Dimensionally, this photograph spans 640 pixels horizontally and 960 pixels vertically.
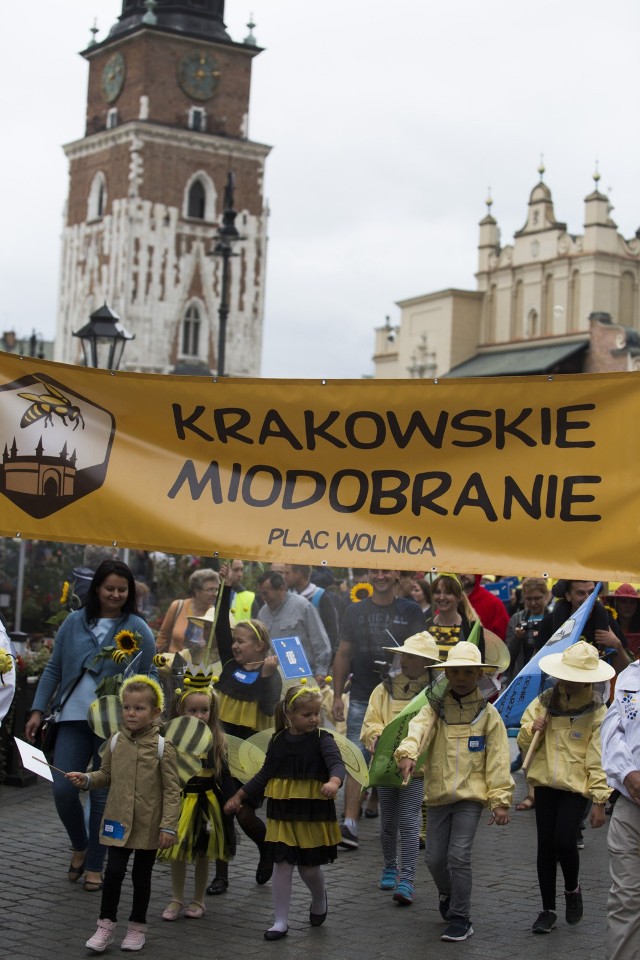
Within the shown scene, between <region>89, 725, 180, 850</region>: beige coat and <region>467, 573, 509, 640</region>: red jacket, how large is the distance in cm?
467

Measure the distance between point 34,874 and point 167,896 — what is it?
75 cm

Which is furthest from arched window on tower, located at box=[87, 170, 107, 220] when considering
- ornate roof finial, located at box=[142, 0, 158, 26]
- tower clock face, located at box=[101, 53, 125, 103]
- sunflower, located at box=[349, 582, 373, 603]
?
sunflower, located at box=[349, 582, 373, 603]

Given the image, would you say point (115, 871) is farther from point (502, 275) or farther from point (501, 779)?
point (502, 275)

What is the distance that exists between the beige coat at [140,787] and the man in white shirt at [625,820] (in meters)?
1.93

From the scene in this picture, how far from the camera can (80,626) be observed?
8.04m

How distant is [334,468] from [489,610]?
5307 millimetres

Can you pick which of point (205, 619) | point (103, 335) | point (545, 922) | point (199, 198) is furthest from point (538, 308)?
point (545, 922)

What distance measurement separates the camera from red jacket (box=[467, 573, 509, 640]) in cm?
1138

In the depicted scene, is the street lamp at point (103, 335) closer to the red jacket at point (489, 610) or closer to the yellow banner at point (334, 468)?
the red jacket at point (489, 610)

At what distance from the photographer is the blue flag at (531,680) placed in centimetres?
809

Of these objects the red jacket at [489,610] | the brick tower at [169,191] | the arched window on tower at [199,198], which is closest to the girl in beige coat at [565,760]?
the red jacket at [489,610]

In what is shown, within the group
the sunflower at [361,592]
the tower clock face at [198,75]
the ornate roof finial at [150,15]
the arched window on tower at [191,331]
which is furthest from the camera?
the tower clock face at [198,75]

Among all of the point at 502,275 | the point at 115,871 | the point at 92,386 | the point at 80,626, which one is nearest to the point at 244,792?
the point at 115,871

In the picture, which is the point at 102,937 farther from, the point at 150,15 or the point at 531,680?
the point at 150,15
